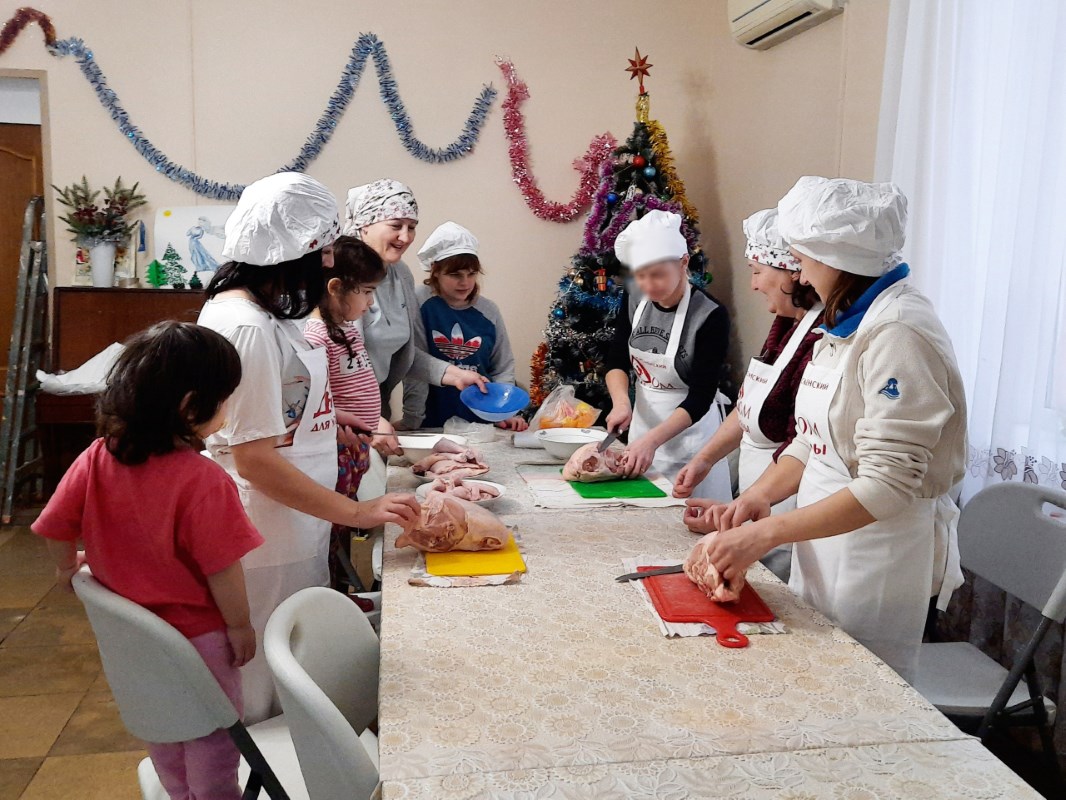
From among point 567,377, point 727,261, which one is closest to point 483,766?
point 567,377

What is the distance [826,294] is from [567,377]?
115 inches

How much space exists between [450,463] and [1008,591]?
4.35ft

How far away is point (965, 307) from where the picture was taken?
2.51 m

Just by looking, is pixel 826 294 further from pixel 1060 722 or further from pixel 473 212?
pixel 473 212

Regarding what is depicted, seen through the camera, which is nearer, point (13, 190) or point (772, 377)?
point (772, 377)

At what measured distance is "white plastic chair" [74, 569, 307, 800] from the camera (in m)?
1.21

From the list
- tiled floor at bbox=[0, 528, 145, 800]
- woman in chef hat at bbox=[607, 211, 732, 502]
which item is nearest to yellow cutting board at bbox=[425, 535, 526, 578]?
woman in chef hat at bbox=[607, 211, 732, 502]

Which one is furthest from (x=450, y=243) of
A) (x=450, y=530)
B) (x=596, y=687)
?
(x=596, y=687)

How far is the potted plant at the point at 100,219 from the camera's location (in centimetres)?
454

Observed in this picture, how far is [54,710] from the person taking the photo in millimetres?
2701

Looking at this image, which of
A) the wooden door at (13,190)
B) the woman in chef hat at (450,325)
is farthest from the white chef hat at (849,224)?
the wooden door at (13,190)

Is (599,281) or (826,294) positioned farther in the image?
(599,281)

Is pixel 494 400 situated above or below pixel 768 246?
below

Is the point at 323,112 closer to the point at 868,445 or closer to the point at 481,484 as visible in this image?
the point at 481,484
